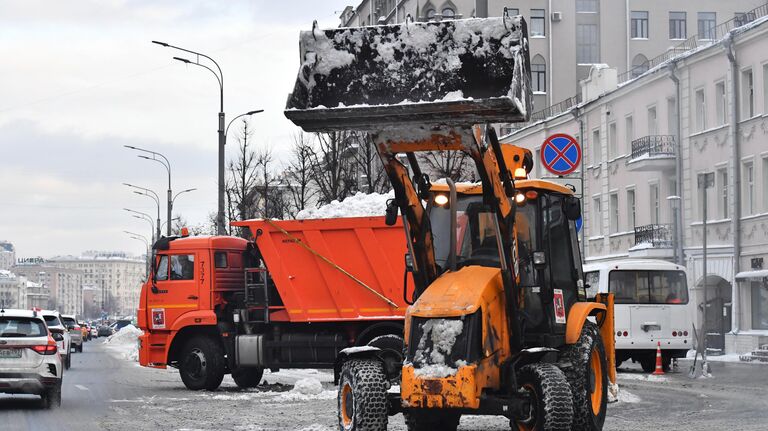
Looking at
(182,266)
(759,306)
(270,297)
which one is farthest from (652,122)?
(270,297)

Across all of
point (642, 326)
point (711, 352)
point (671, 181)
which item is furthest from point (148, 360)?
point (671, 181)

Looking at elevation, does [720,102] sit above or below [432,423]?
above

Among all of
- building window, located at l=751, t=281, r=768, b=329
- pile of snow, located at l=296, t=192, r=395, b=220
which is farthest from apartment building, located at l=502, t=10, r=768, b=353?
pile of snow, located at l=296, t=192, r=395, b=220

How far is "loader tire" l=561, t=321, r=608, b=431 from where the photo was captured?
12.4m

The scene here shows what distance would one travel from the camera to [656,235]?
46.5 meters

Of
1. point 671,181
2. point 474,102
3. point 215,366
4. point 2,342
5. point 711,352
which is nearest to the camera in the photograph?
point 474,102

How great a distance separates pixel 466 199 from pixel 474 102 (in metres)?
2.69

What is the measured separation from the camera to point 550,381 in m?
11.3

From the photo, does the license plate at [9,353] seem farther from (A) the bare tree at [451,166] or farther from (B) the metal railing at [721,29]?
(B) the metal railing at [721,29]

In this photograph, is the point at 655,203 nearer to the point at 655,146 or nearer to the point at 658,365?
the point at 655,146

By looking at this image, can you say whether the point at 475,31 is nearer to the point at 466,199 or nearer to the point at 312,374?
the point at 466,199

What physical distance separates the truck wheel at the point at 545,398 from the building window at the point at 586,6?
6336 cm

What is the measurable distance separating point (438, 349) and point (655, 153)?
36.7m

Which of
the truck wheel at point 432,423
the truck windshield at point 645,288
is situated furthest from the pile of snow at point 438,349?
the truck windshield at point 645,288
